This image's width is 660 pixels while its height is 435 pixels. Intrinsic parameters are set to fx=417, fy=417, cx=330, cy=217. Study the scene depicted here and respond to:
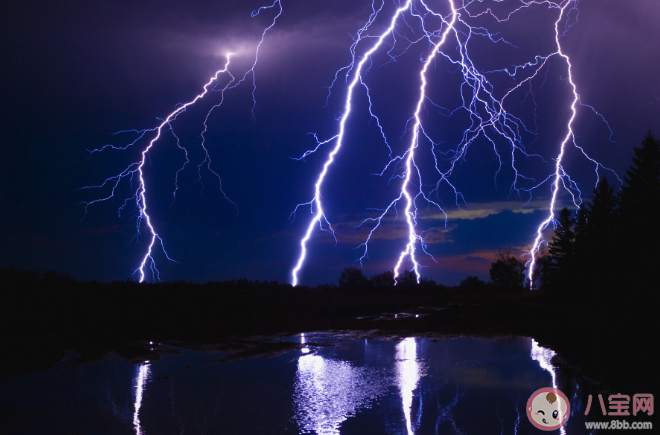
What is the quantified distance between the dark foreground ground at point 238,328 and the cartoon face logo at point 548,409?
846 mm

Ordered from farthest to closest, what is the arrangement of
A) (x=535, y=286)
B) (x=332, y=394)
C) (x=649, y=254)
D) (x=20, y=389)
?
1. (x=535, y=286)
2. (x=649, y=254)
3. (x=20, y=389)
4. (x=332, y=394)

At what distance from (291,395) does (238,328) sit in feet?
30.9

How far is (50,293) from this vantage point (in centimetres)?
1770

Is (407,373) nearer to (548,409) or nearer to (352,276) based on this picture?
(548,409)

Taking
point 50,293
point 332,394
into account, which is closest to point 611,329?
point 332,394

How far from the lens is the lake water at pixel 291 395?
4473mm

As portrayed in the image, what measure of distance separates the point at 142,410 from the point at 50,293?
15.9 metres

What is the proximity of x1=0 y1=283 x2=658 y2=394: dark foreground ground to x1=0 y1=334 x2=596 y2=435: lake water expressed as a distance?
30.5 inches

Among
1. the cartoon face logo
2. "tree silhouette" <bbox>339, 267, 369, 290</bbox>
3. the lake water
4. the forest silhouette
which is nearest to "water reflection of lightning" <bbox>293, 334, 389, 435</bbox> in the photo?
the lake water

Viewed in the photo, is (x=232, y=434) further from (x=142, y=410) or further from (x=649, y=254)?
(x=649, y=254)

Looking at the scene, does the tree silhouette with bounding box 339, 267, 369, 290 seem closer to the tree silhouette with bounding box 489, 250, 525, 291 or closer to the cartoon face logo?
the tree silhouette with bounding box 489, 250, 525, 291

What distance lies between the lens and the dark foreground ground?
279 inches

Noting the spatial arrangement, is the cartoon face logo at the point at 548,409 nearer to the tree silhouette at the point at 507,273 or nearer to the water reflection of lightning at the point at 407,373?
the water reflection of lightning at the point at 407,373

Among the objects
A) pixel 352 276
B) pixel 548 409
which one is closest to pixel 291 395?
pixel 548 409
